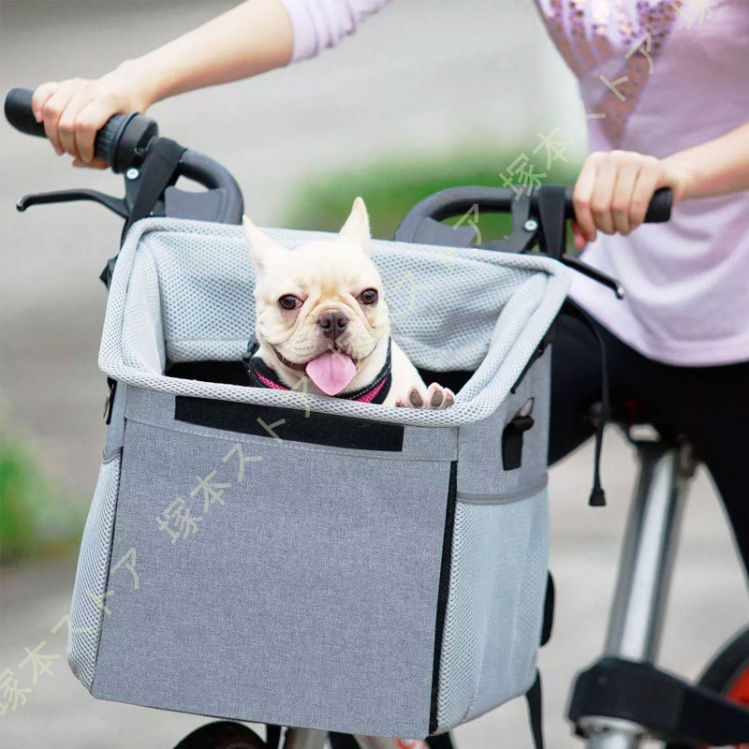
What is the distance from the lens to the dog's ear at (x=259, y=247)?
1.17 metres

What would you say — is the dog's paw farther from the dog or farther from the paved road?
the paved road

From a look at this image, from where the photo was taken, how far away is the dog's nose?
1.05 meters

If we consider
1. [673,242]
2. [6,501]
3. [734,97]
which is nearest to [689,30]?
[734,97]

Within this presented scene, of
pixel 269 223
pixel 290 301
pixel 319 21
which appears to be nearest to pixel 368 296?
pixel 290 301

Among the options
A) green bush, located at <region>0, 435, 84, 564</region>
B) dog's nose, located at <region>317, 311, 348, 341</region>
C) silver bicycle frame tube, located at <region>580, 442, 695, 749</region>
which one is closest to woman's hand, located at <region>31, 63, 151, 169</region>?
dog's nose, located at <region>317, 311, 348, 341</region>

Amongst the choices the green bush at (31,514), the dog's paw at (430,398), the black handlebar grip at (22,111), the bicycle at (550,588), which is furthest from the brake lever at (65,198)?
the green bush at (31,514)

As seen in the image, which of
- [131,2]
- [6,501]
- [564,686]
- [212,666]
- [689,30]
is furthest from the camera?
[131,2]

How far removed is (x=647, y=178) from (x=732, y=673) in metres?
0.69

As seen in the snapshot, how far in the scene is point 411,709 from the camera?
101 centimetres

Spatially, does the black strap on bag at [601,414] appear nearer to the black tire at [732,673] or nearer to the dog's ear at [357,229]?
the dog's ear at [357,229]

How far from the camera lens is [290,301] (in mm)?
1099

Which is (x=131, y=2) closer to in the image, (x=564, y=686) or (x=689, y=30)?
(x=564, y=686)

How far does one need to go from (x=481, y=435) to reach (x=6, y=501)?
2.53 metres

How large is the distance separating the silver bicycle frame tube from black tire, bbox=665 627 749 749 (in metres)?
0.15
